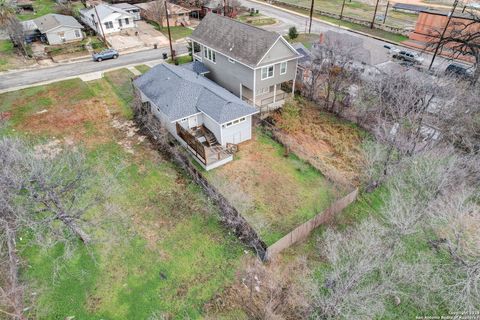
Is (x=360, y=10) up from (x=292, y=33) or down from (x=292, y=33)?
down

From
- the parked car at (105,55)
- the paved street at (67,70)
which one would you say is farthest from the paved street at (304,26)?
the parked car at (105,55)

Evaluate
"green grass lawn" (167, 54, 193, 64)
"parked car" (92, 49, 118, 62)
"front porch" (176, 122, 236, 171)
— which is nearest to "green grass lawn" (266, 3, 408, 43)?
"green grass lawn" (167, 54, 193, 64)

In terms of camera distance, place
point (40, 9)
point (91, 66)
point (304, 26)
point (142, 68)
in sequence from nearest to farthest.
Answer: point (142, 68), point (91, 66), point (304, 26), point (40, 9)

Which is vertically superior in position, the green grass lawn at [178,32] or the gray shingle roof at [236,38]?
the gray shingle roof at [236,38]

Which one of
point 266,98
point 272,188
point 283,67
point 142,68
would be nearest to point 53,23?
point 142,68

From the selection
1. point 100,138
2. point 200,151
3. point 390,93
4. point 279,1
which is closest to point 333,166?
point 390,93

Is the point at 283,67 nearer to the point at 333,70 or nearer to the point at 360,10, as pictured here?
the point at 333,70

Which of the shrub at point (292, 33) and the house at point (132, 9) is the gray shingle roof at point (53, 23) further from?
the shrub at point (292, 33)

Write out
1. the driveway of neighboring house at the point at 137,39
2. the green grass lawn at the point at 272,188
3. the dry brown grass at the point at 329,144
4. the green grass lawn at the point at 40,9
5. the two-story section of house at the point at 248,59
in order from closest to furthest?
the green grass lawn at the point at 272,188 → the dry brown grass at the point at 329,144 → the two-story section of house at the point at 248,59 → the driveway of neighboring house at the point at 137,39 → the green grass lawn at the point at 40,9
